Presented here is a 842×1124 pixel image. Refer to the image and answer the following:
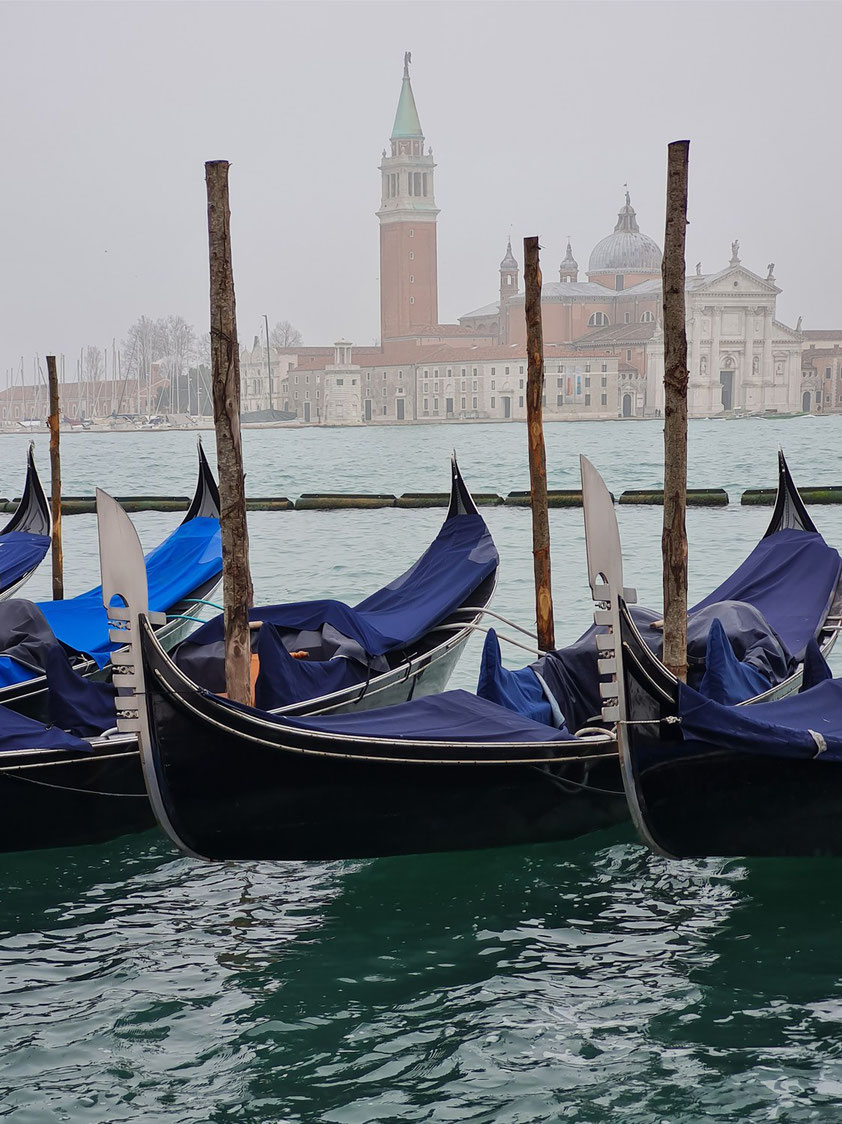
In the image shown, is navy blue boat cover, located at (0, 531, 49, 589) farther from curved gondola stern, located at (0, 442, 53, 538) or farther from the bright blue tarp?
the bright blue tarp

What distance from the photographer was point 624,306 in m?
48.0

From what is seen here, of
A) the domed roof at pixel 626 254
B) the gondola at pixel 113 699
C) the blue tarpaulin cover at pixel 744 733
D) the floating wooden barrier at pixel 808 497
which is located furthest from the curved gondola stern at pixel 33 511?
the domed roof at pixel 626 254

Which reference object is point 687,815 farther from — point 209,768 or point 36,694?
point 36,694

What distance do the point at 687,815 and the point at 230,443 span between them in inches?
47.3

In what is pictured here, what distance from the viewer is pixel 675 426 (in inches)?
113

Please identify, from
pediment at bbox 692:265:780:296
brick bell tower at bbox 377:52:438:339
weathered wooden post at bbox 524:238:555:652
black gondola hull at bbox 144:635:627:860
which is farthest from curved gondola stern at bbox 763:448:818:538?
brick bell tower at bbox 377:52:438:339

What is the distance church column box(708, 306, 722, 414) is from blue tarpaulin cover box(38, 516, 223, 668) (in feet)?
129

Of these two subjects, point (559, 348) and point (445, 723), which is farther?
point (559, 348)

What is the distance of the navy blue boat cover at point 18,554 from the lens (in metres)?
5.12

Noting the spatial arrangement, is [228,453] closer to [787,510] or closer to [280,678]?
[280,678]

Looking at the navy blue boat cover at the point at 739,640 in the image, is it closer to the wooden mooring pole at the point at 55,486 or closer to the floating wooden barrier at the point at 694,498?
the wooden mooring pole at the point at 55,486

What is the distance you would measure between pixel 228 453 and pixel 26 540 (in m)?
2.95

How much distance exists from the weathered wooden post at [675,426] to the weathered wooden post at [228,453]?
91cm

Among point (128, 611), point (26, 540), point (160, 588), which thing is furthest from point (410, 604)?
point (26, 540)
